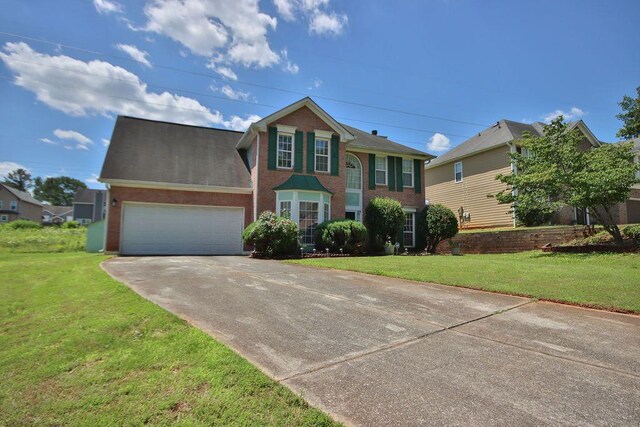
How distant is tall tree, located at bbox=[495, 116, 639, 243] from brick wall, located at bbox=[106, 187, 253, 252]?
11.7m

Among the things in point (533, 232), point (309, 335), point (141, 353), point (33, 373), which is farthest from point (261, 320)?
point (533, 232)

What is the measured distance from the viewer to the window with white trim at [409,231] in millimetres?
19391

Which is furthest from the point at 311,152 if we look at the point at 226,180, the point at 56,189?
the point at 56,189

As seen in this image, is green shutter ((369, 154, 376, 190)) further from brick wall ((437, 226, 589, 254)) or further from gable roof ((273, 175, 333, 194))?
brick wall ((437, 226, 589, 254))

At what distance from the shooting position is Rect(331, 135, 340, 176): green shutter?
1748cm

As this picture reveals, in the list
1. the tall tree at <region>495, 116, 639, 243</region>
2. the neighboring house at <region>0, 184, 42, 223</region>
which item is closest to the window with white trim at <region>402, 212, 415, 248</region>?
the tall tree at <region>495, 116, 639, 243</region>

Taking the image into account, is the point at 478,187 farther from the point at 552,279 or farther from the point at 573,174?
the point at 552,279

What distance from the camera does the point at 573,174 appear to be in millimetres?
12789

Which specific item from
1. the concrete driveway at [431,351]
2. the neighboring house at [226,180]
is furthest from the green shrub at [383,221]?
the concrete driveway at [431,351]

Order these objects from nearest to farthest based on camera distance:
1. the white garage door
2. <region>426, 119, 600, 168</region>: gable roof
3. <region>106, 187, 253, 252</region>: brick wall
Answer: <region>106, 187, 253, 252</region>: brick wall → the white garage door → <region>426, 119, 600, 168</region>: gable roof

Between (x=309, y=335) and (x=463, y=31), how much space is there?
15715 millimetres

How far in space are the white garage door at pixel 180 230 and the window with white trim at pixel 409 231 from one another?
9017 millimetres

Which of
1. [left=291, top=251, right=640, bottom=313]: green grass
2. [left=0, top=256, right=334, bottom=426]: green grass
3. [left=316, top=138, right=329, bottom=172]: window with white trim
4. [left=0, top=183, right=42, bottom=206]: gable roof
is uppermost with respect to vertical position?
[left=0, top=183, right=42, bottom=206]: gable roof

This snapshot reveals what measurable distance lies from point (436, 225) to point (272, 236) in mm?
8688
